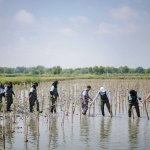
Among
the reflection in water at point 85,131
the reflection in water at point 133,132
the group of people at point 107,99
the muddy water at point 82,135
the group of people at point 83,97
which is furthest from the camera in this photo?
the group of people at point 83,97

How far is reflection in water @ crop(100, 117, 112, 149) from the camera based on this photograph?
29.5 ft

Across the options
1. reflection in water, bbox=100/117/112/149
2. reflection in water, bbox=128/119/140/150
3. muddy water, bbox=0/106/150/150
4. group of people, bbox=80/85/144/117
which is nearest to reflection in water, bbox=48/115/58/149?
muddy water, bbox=0/106/150/150

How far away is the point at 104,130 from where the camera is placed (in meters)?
11.0

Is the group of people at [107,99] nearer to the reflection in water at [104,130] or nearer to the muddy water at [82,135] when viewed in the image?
the muddy water at [82,135]

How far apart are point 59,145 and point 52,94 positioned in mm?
6140

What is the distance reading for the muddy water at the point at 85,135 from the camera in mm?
8617

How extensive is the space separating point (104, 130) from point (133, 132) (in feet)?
3.46

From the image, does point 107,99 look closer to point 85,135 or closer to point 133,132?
point 133,132

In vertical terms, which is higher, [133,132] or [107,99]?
[107,99]

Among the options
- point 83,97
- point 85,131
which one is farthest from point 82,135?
point 83,97

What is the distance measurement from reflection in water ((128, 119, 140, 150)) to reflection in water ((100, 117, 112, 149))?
75 centimetres

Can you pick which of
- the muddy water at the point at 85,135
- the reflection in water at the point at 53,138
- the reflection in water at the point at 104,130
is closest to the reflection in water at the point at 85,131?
the muddy water at the point at 85,135

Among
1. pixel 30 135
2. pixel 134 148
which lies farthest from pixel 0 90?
pixel 134 148

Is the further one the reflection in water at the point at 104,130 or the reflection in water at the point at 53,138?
the reflection in water at the point at 104,130
